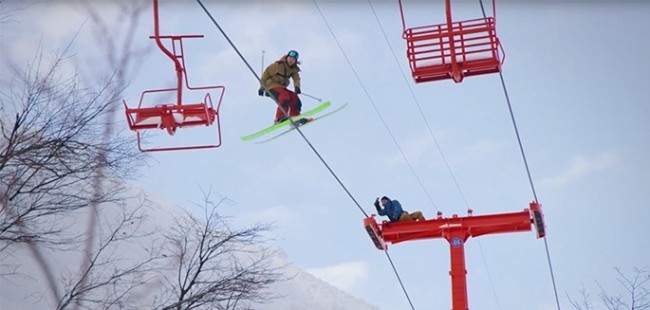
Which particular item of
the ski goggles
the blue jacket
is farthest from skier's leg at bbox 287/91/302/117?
the blue jacket

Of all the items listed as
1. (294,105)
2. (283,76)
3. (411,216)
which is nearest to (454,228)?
(411,216)

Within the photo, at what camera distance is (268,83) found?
1490 cm

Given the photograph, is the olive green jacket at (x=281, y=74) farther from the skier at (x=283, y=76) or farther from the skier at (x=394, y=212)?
the skier at (x=394, y=212)

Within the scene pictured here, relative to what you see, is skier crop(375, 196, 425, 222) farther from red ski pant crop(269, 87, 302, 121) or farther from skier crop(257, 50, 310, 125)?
skier crop(257, 50, 310, 125)

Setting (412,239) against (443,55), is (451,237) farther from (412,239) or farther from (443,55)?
(443,55)

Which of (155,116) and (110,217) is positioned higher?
(110,217)

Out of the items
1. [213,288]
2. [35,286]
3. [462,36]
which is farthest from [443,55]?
[35,286]

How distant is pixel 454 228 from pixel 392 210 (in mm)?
1124

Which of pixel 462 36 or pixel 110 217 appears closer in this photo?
pixel 462 36

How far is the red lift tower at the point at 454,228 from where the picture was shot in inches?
671

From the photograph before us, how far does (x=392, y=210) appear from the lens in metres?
17.5

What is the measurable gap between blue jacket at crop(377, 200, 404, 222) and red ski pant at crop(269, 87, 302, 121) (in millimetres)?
3003

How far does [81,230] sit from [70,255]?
1.31m

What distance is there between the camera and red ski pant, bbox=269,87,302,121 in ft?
48.9
